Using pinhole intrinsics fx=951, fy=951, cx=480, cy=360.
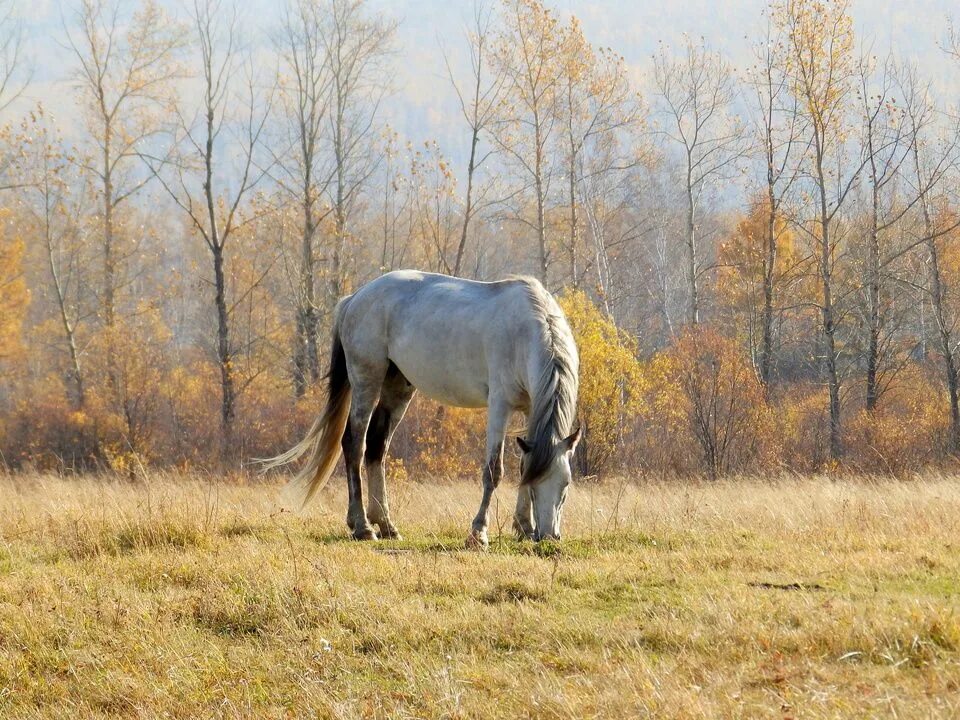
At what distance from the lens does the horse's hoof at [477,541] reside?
22.4 feet

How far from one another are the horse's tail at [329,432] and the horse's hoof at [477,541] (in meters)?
2.08

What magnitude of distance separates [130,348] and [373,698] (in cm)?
2155

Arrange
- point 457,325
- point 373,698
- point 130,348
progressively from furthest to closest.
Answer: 1. point 130,348
2. point 457,325
3. point 373,698

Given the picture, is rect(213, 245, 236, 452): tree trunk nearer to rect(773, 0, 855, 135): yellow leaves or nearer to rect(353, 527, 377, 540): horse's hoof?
rect(773, 0, 855, 135): yellow leaves

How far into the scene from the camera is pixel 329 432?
8.92m

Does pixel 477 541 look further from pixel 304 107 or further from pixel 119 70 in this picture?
pixel 119 70

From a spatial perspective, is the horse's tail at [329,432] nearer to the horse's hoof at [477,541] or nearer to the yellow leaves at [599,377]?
the horse's hoof at [477,541]

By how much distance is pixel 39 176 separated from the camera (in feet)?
104

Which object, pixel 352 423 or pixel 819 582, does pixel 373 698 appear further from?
pixel 352 423

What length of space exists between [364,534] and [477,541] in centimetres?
126

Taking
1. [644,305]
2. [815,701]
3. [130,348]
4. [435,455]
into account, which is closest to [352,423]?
[815,701]

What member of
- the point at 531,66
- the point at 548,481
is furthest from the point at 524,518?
the point at 531,66

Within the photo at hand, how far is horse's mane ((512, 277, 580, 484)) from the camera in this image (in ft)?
22.1

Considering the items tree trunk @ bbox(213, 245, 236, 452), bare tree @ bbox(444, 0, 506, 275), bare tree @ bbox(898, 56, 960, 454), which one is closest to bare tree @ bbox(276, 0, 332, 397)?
tree trunk @ bbox(213, 245, 236, 452)
